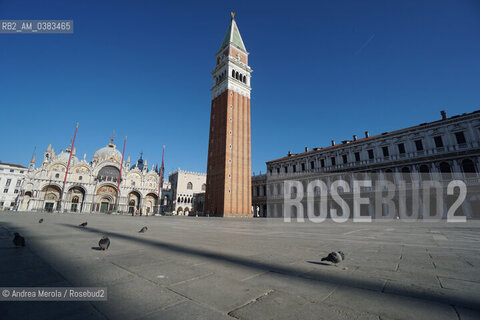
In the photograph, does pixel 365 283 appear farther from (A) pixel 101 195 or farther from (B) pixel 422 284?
(A) pixel 101 195

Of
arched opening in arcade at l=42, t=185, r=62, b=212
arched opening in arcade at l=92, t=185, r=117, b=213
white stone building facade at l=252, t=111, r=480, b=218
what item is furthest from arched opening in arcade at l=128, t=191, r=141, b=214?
white stone building facade at l=252, t=111, r=480, b=218

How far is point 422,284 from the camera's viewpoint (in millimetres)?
2371

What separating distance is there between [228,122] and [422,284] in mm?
37278

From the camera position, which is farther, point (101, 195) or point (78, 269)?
point (101, 195)

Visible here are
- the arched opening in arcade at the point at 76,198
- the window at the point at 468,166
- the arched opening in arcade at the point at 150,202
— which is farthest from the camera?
the arched opening in arcade at the point at 150,202

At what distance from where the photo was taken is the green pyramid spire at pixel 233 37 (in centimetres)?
4459

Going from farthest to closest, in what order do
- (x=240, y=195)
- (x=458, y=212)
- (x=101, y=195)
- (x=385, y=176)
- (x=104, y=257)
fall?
(x=101, y=195) < (x=240, y=195) < (x=385, y=176) < (x=458, y=212) < (x=104, y=257)

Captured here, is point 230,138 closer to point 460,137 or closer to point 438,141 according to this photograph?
point 438,141

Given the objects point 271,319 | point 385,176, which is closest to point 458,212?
point 385,176

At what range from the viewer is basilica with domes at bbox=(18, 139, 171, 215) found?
143 feet

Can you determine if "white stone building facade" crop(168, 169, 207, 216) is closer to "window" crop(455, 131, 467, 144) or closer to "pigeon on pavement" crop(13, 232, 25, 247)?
"window" crop(455, 131, 467, 144)

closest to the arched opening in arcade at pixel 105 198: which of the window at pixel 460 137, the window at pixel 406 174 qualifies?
the window at pixel 406 174

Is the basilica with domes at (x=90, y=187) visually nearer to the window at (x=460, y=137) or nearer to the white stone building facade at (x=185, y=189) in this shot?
the white stone building facade at (x=185, y=189)

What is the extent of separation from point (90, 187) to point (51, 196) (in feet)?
23.8
